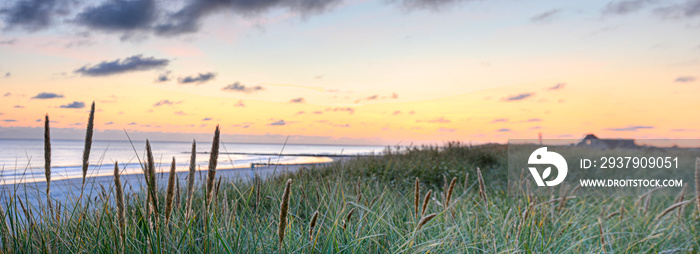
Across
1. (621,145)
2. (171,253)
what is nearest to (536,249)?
(171,253)

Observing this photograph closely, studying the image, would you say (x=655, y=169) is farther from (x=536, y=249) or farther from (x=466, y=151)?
(x=536, y=249)

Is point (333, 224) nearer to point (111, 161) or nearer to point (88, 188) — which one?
point (111, 161)

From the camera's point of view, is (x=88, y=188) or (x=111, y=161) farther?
(x=88, y=188)

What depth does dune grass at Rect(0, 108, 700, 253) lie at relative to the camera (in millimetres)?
2482

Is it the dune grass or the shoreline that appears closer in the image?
the dune grass

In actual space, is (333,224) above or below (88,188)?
above

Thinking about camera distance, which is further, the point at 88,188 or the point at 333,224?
the point at 88,188

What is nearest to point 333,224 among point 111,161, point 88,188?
point 111,161

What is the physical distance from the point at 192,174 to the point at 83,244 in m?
1.48

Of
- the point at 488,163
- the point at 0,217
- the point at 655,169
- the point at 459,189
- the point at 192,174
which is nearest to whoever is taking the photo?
the point at 192,174

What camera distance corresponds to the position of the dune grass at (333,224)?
2.48 metres

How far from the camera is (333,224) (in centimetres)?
276

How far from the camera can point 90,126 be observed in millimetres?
2250

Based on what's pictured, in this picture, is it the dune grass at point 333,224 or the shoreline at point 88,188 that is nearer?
the dune grass at point 333,224
